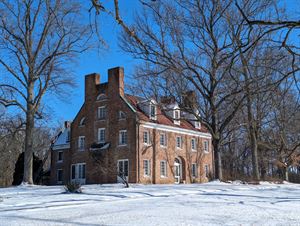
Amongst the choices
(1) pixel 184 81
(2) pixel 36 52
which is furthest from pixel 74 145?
(1) pixel 184 81

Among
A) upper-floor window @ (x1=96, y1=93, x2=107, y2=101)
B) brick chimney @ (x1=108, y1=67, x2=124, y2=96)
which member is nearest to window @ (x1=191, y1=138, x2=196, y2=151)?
brick chimney @ (x1=108, y1=67, x2=124, y2=96)

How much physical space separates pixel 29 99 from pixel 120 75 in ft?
33.8

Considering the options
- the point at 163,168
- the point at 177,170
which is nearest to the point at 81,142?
the point at 163,168

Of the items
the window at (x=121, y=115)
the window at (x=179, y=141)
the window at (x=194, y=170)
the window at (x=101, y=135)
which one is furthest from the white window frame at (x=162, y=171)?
the window at (x=101, y=135)

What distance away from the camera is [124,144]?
3788cm

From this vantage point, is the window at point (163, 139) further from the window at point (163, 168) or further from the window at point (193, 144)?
the window at point (193, 144)

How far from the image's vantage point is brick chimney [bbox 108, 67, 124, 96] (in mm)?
39500

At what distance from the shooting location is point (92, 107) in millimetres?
41438

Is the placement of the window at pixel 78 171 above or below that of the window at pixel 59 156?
below

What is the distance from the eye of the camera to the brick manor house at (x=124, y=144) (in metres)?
37.4

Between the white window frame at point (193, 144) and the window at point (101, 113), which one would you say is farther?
the white window frame at point (193, 144)

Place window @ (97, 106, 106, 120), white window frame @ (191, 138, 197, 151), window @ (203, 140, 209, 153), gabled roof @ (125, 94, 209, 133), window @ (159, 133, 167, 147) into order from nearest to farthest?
1. gabled roof @ (125, 94, 209, 133)
2. window @ (159, 133, 167, 147)
3. window @ (97, 106, 106, 120)
4. white window frame @ (191, 138, 197, 151)
5. window @ (203, 140, 209, 153)

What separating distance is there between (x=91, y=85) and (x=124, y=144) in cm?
810

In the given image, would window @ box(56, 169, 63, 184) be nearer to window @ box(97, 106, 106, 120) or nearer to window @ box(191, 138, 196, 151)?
window @ box(97, 106, 106, 120)
